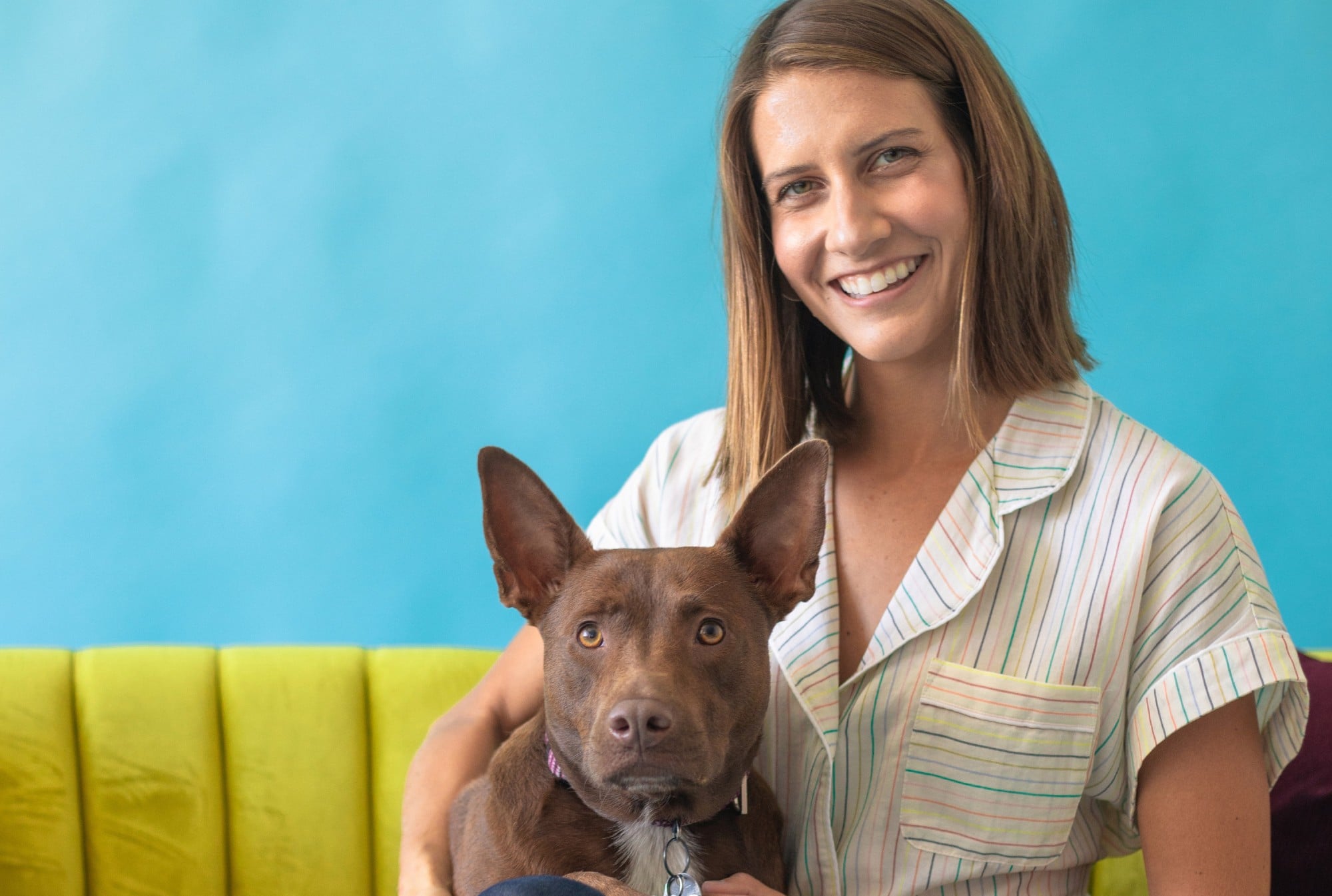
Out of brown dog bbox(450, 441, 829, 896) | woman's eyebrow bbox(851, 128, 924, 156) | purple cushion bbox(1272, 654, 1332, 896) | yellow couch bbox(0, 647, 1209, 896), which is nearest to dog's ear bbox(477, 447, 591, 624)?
brown dog bbox(450, 441, 829, 896)

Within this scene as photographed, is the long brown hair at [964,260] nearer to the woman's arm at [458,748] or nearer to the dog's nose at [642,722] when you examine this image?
the woman's arm at [458,748]

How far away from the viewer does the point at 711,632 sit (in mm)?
1831

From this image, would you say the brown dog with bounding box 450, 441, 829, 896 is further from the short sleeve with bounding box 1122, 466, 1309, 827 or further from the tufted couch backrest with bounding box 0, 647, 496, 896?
the tufted couch backrest with bounding box 0, 647, 496, 896

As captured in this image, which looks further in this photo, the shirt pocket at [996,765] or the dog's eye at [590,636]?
the shirt pocket at [996,765]

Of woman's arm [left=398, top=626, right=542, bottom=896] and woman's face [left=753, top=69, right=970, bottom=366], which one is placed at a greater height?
woman's face [left=753, top=69, right=970, bottom=366]

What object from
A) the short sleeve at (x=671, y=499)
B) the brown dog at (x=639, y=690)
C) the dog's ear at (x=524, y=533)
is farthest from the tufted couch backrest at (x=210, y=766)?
the dog's ear at (x=524, y=533)

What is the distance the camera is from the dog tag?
181 centimetres

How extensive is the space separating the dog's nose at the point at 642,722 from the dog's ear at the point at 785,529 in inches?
15.8

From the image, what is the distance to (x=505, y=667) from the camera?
248cm

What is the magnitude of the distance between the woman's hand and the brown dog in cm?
6

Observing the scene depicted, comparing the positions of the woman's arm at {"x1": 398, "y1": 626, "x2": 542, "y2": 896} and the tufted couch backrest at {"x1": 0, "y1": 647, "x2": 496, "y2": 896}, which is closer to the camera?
the woman's arm at {"x1": 398, "y1": 626, "x2": 542, "y2": 896}

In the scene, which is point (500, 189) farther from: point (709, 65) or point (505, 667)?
point (505, 667)

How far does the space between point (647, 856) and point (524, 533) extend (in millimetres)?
544

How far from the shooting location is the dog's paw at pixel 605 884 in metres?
1.74
